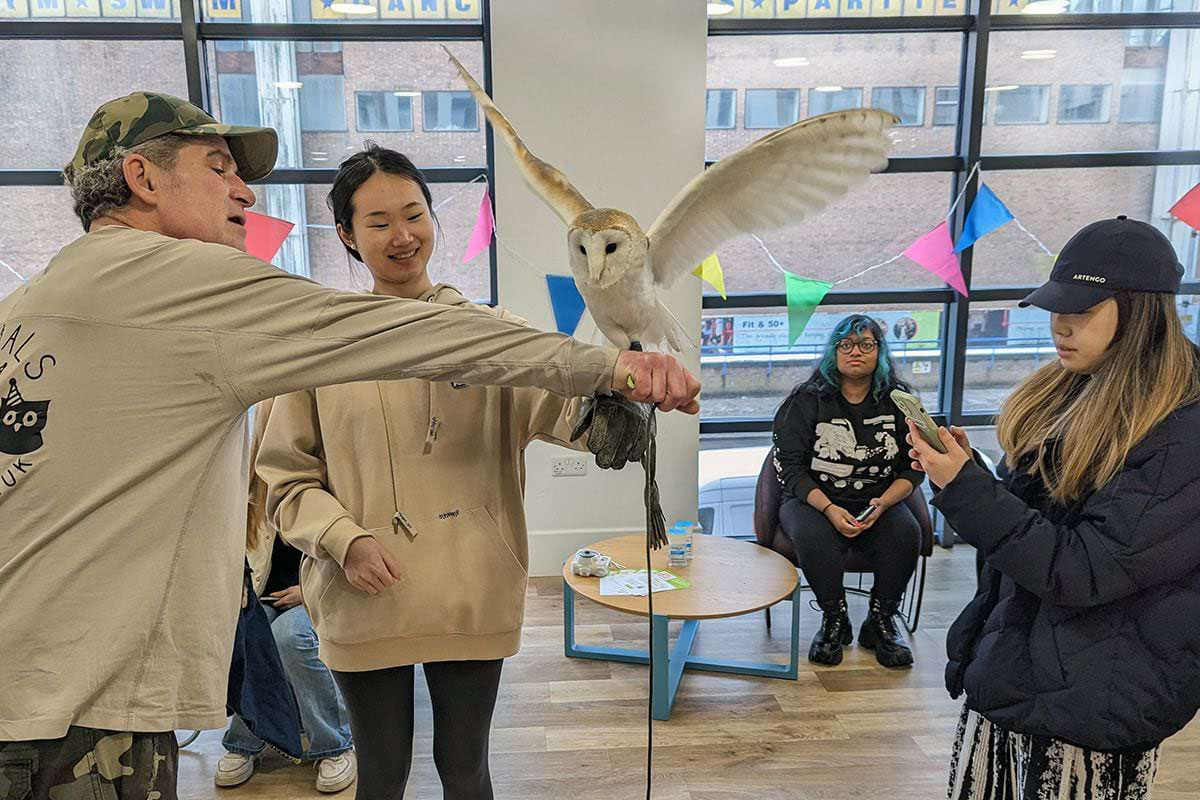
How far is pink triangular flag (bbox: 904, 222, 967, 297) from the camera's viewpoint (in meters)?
3.43

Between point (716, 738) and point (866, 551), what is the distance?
3.06 feet

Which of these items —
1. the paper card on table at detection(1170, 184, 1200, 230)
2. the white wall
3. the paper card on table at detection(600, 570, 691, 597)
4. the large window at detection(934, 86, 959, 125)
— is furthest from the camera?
the large window at detection(934, 86, 959, 125)

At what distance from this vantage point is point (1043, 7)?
358 centimetres

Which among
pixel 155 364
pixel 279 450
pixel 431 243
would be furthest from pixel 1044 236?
pixel 155 364

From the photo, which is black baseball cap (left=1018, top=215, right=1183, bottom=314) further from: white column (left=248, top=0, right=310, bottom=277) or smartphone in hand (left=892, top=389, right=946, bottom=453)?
white column (left=248, top=0, right=310, bottom=277)

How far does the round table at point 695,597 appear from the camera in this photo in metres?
2.47

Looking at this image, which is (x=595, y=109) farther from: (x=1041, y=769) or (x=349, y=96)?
(x=1041, y=769)

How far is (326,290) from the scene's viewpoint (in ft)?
2.83

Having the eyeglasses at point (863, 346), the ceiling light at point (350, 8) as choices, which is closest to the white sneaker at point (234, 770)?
the eyeglasses at point (863, 346)

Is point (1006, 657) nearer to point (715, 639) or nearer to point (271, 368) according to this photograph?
point (271, 368)

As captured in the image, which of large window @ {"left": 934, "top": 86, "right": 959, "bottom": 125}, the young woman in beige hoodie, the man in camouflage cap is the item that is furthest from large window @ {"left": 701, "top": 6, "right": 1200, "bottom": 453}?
the man in camouflage cap

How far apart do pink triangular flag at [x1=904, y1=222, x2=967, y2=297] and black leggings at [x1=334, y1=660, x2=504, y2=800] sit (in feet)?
9.35

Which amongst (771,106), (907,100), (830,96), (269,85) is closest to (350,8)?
(269,85)

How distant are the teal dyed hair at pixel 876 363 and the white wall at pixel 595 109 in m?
0.56
